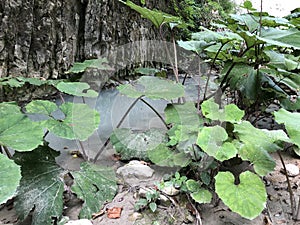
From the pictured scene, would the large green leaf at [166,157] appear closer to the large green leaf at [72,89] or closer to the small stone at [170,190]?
the small stone at [170,190]

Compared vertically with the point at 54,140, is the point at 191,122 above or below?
above

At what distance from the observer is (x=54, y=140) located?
4.33 ft

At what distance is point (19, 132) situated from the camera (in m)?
0.75

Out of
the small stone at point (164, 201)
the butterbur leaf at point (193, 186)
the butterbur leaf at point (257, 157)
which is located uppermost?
the butterbur leaf at point (257, 157)

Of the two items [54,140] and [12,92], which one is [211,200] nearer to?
[54,140]

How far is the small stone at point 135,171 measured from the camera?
1.02 meters

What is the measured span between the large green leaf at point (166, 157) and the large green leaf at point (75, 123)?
10.3 inches

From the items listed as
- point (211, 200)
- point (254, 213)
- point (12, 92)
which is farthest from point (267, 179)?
point (12, 92)

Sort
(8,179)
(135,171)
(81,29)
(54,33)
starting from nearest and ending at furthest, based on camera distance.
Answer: (8,179)
(135,171)
(54,33)
(81,29)

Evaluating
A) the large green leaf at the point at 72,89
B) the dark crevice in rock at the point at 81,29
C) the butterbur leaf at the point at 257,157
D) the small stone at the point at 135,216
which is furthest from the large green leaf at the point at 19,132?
the dark crevice in rock at the point at 81,29

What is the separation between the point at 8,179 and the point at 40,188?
0.23 meters

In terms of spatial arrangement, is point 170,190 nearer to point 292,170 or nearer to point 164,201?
point 164,201

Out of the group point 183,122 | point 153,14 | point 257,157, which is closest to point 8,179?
point 183,122

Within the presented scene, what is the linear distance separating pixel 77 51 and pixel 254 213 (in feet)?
6.06
